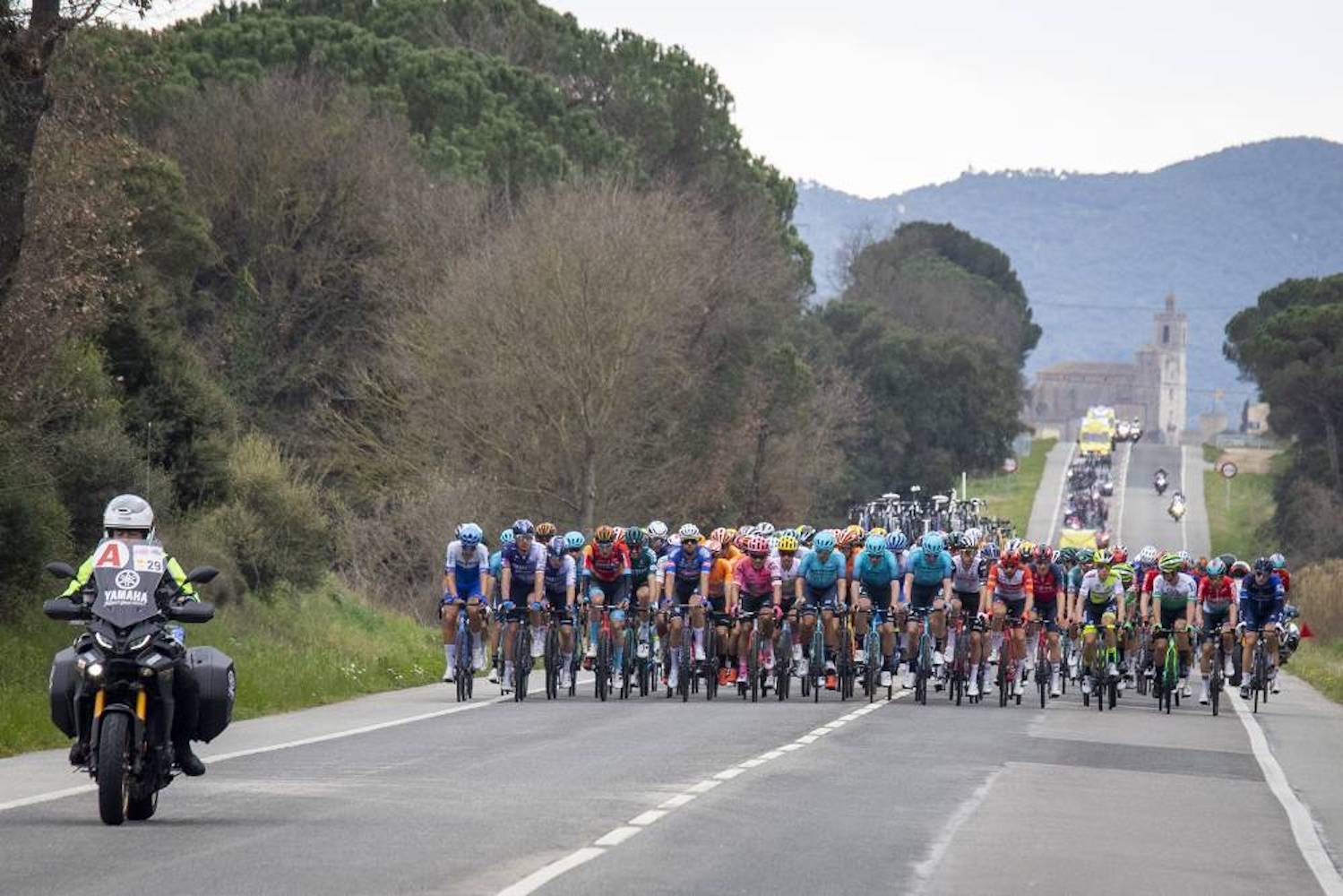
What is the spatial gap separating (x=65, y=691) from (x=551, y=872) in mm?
3361

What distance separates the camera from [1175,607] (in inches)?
1268

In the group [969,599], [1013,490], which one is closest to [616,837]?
[969,599]

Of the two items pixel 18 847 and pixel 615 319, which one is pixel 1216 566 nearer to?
pixel 18 847

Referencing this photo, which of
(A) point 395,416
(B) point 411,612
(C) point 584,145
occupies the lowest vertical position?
(B) point 411,612

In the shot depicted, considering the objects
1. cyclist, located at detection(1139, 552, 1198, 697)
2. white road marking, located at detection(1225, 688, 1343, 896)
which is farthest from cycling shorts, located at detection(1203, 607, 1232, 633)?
white road marking, located at detection(1225, 688, 1343, 896)

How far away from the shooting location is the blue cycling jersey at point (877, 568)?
3142cm

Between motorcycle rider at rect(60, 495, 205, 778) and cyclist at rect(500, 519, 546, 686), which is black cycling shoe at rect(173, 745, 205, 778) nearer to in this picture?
motorcycle rider at rect(60, 495, 205, 778)

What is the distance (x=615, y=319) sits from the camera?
6184 centimetres

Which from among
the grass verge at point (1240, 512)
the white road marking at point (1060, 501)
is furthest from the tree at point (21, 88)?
the grass verge at point (1240, 512)

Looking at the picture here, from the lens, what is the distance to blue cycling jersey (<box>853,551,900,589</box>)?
31.4 meters

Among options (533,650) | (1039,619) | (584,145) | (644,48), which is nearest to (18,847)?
(533,650)

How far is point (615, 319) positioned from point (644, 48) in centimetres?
2947

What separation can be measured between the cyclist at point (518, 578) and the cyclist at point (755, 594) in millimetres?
2678

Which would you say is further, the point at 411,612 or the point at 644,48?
the point at 644,48
